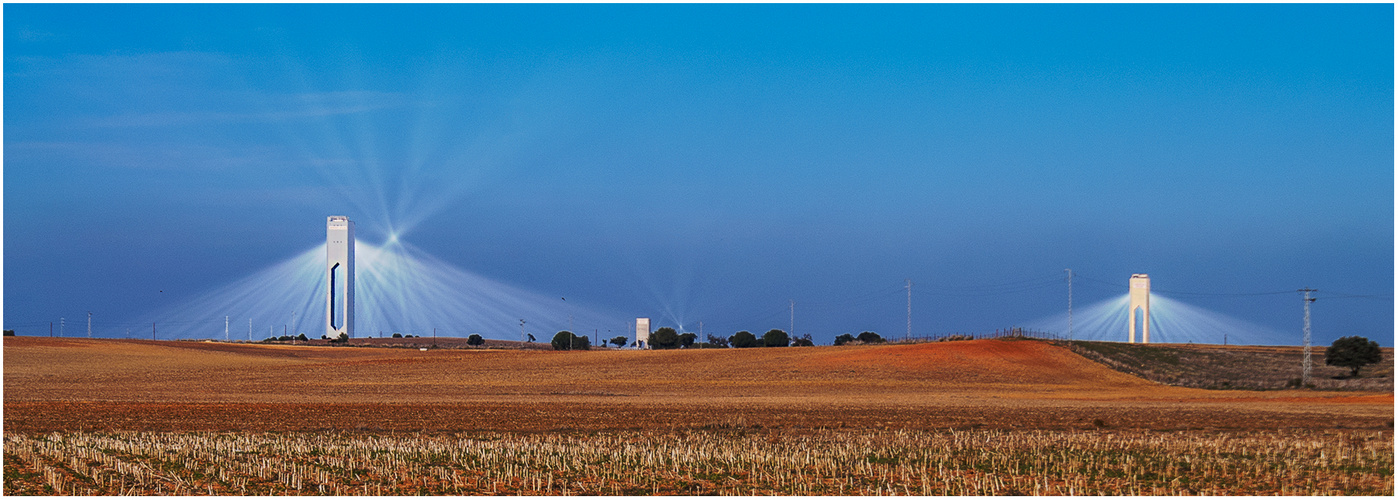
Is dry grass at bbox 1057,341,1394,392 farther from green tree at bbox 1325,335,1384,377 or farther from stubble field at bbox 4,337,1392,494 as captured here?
stubble field at bbox 4,337,1392,494

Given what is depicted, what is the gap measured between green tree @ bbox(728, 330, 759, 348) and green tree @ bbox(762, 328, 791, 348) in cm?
247

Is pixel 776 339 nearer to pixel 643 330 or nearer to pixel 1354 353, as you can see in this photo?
pixel 643 330

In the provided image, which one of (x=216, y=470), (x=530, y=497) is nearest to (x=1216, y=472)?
(x=530, y=497)

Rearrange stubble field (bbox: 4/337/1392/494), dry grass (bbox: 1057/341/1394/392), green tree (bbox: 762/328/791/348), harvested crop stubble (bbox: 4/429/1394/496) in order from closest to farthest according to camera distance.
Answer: harvested crop stubble (bbox: 4/429/1394/496), stubble field (bbox: 4/337/1392/494), dry grass (bbox: 1057/341/1394/392), green tree (bbox: 762/328/791/348)

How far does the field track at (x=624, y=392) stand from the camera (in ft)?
132

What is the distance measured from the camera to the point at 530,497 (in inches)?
733

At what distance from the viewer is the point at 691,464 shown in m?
23.4

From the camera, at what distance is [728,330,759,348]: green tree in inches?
7539

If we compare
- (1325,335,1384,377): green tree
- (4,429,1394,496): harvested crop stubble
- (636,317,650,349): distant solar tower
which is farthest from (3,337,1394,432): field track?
(636,317,650,349): distant solar tower

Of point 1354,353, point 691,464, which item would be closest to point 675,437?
point 691,464

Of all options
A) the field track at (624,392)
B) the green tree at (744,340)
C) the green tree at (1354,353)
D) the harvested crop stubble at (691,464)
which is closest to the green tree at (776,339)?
the green tree at (744,340)

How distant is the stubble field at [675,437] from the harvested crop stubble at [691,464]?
0.10 m

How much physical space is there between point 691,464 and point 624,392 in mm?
46867

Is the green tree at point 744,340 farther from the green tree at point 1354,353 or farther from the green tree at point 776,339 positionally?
the green tree at point 1354,353
